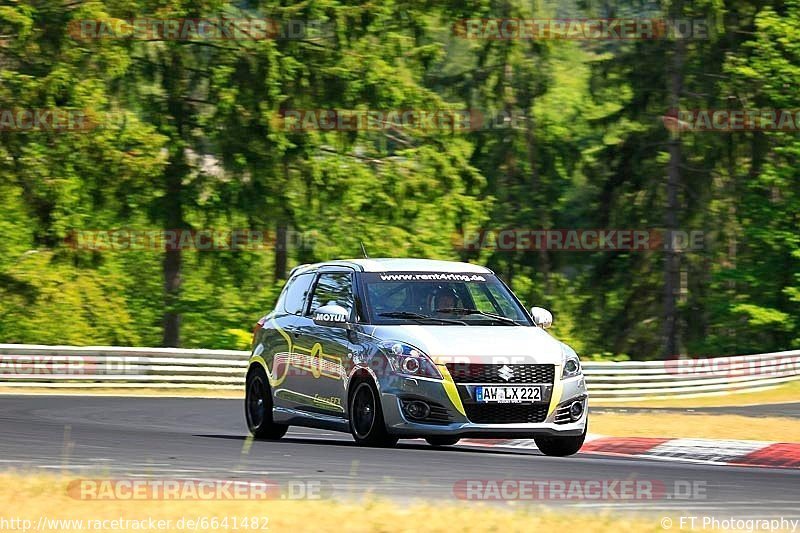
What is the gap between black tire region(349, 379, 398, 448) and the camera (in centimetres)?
1311

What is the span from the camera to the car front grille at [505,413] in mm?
12852

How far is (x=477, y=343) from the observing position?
1299cm

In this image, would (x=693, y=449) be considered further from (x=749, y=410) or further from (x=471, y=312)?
(x=749, y=410)

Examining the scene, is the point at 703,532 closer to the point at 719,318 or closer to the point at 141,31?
the point at 141,31

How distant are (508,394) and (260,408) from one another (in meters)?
3.45

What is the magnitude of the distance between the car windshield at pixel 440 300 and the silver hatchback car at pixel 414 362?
1 cm

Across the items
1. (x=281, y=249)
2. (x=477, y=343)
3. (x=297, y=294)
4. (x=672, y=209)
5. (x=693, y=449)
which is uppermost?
(x=477, y=343)

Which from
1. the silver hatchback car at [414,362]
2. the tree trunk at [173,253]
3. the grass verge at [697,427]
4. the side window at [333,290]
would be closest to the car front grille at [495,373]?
the silver hatchback car at [414,362]

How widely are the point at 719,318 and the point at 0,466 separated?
34.8 metres

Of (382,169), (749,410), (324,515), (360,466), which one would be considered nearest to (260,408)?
(360,466)

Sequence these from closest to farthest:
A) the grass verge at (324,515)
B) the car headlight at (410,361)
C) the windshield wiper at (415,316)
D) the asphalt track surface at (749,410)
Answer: the grass verge at (324,515) → the car headlight at (410,361) → the windshield wiper at (415,316) → the asphalt track surface at (749,410)

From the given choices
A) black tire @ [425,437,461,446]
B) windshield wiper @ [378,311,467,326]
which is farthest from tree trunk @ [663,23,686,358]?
windshield wiper @ [378,311,467,326]

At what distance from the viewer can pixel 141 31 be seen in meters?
36.8

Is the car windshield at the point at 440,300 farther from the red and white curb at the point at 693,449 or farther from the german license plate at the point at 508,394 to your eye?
the red and white curb at the point at 693,449
